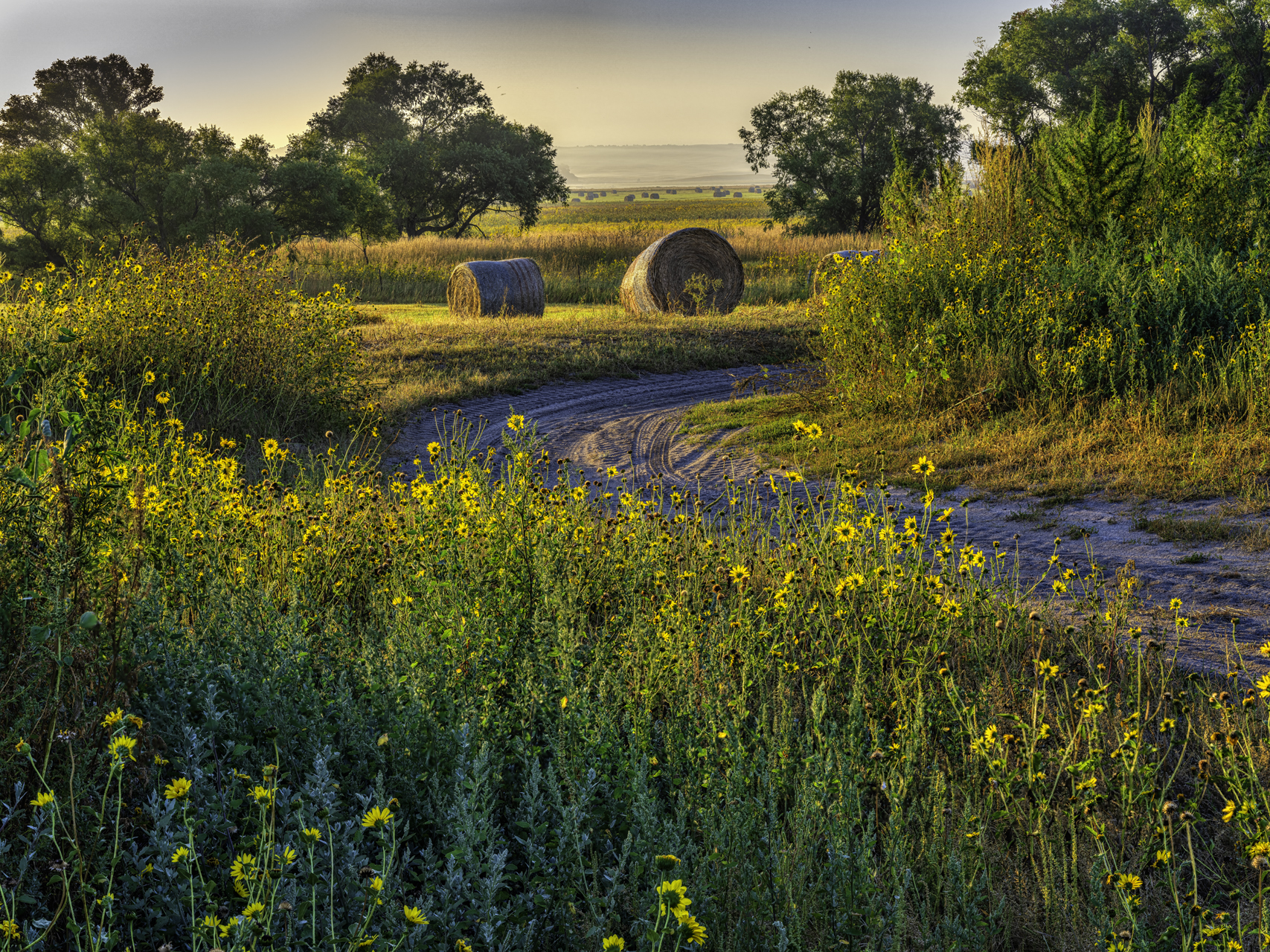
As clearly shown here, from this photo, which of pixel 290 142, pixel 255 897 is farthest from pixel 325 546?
pixel 290 142

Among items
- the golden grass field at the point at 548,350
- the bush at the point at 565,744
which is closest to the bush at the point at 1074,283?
the golden grass field at the point at 548,350

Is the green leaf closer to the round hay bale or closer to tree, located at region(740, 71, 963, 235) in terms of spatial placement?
the round hay bale

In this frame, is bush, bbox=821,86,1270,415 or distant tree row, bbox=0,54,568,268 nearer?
bush, bbox=821,86,1270,415

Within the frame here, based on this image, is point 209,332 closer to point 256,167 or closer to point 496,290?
point 496,290

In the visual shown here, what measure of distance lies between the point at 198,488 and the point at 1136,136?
9.91 metres

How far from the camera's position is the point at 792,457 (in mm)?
7355

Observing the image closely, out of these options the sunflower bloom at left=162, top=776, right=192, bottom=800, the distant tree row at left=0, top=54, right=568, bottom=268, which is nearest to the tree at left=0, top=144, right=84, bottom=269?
the distant tree row at left=0, top=54, right=568, bottom=268

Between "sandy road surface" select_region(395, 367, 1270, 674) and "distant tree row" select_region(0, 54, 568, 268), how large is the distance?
373 inches

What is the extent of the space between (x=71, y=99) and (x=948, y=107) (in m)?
38.7

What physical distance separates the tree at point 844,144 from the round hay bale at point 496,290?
25.3 meters

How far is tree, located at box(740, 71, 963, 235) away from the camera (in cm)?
4019

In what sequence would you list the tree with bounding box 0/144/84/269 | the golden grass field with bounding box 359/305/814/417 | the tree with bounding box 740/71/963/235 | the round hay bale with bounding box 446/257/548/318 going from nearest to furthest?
the golden grass field with bounding box 359/305/814/417 < the round hay bale with bounding box 446/257/548/318 < the tree with bounding box 0/144/84/269 < the tree with bounding box 740/71/963/235

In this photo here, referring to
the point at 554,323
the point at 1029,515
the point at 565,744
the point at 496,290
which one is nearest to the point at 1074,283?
the point at 1029,515

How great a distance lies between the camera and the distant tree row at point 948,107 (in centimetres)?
3816
